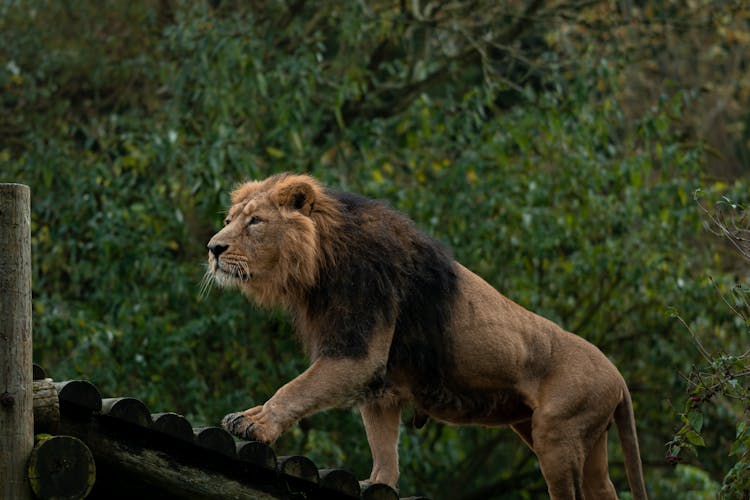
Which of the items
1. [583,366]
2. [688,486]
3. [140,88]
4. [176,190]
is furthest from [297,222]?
[688,486]

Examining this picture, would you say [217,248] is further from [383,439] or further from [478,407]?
[478,407]

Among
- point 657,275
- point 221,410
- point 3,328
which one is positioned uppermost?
point 3,328

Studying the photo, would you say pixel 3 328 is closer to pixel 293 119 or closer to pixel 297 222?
pixel 297 222

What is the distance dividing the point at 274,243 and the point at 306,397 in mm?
664

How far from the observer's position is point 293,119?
28.7 feet

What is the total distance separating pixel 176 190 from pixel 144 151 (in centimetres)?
39

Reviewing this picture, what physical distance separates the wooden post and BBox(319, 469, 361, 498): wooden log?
110 centimetres

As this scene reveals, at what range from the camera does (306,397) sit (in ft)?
14.6

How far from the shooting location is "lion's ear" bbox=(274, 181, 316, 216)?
4.92 m

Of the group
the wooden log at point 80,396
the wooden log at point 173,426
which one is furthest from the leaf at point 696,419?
the wooden log at point 80,396

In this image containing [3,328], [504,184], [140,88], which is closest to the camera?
[3,328]

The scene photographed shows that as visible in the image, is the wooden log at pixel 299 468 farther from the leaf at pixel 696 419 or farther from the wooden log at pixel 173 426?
the leaf at pixel 696 419

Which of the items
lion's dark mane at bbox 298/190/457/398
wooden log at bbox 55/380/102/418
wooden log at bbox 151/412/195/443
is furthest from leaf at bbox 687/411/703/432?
wooden log at bbox 55/380/102/418

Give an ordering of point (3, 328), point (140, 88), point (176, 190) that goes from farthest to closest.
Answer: point (140, 88), point (176, 190), point (3, 328)
